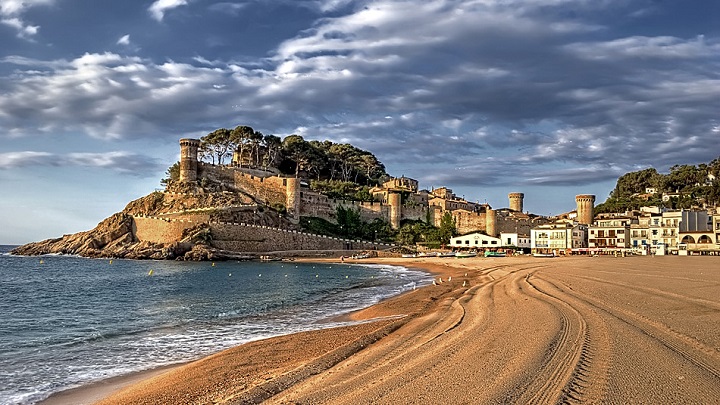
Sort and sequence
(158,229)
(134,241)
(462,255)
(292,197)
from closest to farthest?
(462,255)
(158,229)
(134,241)
(292,197)

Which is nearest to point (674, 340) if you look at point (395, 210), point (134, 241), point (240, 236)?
point (240, 236)

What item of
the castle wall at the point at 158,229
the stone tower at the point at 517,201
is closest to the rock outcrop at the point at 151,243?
→ the castle wall at the point at 158,229

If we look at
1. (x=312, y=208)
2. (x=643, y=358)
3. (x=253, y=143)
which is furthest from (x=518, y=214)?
(x=643, y=358)

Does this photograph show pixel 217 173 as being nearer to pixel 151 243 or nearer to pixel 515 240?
pixel 151 243

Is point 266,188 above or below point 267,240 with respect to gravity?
above

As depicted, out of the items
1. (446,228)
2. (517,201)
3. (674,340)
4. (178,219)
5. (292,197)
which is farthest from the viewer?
(517,201)

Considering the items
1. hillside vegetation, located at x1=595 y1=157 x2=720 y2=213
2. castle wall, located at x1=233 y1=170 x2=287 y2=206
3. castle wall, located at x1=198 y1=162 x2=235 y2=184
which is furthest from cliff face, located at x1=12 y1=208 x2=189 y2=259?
hillside vegetation, located at x1=595 y1=157 x2=720 y2=213

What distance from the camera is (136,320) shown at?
1723 centimetres

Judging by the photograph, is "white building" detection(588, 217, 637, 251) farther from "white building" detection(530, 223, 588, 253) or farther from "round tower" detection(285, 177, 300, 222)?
"round tower" detection(285, 177, 300, 222)

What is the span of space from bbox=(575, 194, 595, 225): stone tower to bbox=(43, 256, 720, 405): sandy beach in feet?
208

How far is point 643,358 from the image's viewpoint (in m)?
7.73

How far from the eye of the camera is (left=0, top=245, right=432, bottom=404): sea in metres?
10.6

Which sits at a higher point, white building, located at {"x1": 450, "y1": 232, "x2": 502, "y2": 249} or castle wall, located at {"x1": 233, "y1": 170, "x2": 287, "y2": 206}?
castle wall, located at {"x1": 233, "y1": 170, "x2": 287, "y2": 206}

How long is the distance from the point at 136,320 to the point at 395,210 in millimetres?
57043
